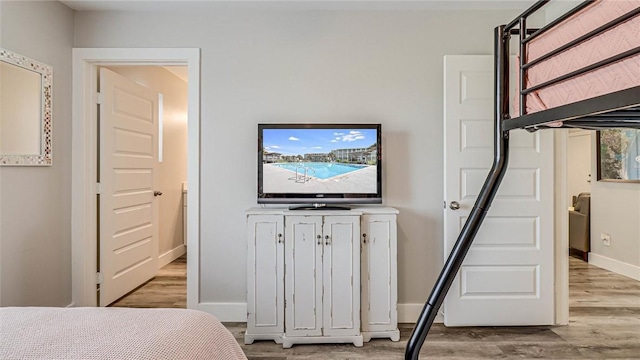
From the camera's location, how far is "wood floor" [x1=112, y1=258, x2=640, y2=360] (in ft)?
7.66

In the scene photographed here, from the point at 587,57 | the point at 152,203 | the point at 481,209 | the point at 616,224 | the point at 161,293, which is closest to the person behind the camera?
the point at 587,57

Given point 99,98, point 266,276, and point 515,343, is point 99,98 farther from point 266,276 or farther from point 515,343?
point 515,343

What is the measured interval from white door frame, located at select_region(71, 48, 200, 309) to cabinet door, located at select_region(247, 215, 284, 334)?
25.2 inches

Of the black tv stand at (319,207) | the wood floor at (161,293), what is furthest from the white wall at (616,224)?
the wood floor at (161,293)

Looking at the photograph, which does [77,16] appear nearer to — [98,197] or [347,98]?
[98,197]

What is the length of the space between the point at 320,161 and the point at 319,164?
24mm

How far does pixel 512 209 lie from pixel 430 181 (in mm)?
643

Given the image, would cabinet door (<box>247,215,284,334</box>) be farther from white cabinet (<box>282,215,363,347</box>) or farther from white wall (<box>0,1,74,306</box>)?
white wall (<box>0,1,74,306</box>)

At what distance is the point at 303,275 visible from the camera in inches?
97.5

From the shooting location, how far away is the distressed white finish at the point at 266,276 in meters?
2.49

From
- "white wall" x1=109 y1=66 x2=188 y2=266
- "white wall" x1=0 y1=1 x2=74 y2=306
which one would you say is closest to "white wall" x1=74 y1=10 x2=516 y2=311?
"white wall" x1=0 y1=1 x2=74 y2=306

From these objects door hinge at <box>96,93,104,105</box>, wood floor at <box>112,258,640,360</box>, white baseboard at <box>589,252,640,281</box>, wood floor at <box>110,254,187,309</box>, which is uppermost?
door hinge at <box>96,93,104,105</box>

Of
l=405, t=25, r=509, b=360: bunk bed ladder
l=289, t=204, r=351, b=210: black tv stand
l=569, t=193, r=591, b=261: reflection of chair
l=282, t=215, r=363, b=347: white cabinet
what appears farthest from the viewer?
l=569, t=193, r=591, b=261: reflection of chair

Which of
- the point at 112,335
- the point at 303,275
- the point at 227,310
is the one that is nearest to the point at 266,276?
the point at 303,275
